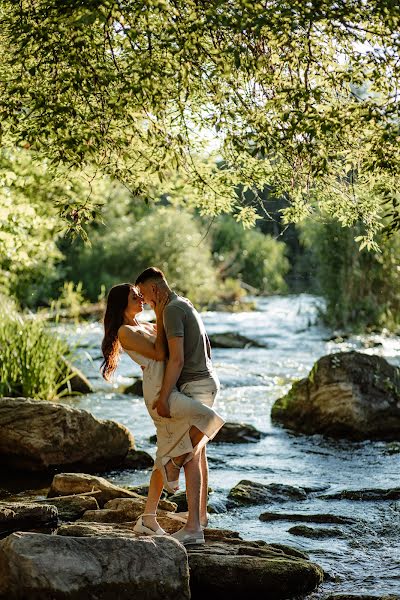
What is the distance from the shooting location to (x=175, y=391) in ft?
21.7

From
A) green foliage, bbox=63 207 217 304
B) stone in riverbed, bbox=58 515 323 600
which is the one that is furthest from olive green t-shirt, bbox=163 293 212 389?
green foliage, bbox=63 207 217 304

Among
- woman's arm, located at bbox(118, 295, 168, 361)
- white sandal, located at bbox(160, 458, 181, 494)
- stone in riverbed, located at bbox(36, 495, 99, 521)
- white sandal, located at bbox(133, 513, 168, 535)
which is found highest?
woman's arm, located at bbox(118, 295, 168, 361)

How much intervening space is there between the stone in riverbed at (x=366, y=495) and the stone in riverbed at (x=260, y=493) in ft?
1.02

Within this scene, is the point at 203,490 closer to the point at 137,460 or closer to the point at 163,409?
the point at 163,409

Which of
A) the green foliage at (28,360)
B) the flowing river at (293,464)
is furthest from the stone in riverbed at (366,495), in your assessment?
the green foliage at (28,360)

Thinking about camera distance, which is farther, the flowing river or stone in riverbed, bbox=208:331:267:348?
stone in riverbed, bbox=208:331:267:348

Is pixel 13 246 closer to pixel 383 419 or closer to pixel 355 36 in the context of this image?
pixel 383 419

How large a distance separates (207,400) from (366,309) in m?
15.9

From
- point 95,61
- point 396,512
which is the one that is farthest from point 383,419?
point 95,61

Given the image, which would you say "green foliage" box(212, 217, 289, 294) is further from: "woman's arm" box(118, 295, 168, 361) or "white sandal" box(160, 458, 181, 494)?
"white sandal" box(160, 458, 181, 494)

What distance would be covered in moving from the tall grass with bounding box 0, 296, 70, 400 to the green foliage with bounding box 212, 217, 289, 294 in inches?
863

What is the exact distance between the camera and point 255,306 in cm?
Answer: 2995

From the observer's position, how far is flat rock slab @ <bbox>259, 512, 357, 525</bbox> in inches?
321

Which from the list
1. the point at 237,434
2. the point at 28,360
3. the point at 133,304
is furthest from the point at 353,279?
the point at 133,304
